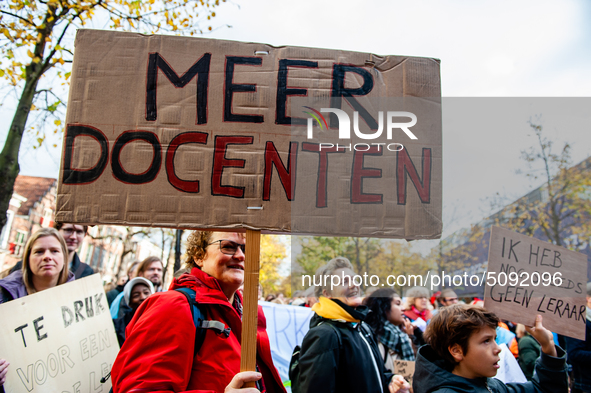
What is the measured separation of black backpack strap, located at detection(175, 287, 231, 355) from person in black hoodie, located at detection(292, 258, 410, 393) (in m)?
1.28

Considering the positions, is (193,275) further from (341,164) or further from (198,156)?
(341,164)

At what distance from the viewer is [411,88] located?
2.01 metres

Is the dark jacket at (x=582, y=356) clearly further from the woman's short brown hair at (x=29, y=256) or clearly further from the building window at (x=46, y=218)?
the building window at (x=46, y=218)

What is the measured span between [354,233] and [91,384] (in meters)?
2.12

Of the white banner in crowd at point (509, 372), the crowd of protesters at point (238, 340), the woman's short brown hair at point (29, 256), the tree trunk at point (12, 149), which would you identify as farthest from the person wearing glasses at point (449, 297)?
the tree trunk at point (12, 149)

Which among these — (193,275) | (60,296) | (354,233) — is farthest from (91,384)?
(354,233)

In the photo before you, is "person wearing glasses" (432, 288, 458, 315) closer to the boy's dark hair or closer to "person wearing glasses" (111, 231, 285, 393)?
the boy's dark hair

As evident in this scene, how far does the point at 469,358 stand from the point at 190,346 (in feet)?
4.90

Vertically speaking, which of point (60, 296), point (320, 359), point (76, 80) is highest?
point (76, 80)

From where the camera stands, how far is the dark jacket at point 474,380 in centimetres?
211

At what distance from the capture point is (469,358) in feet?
7.16

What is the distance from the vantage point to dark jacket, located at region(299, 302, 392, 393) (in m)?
2.73

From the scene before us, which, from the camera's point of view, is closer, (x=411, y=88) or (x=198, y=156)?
(x=198, y=156)

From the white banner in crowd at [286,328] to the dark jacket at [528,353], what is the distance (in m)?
2.66
